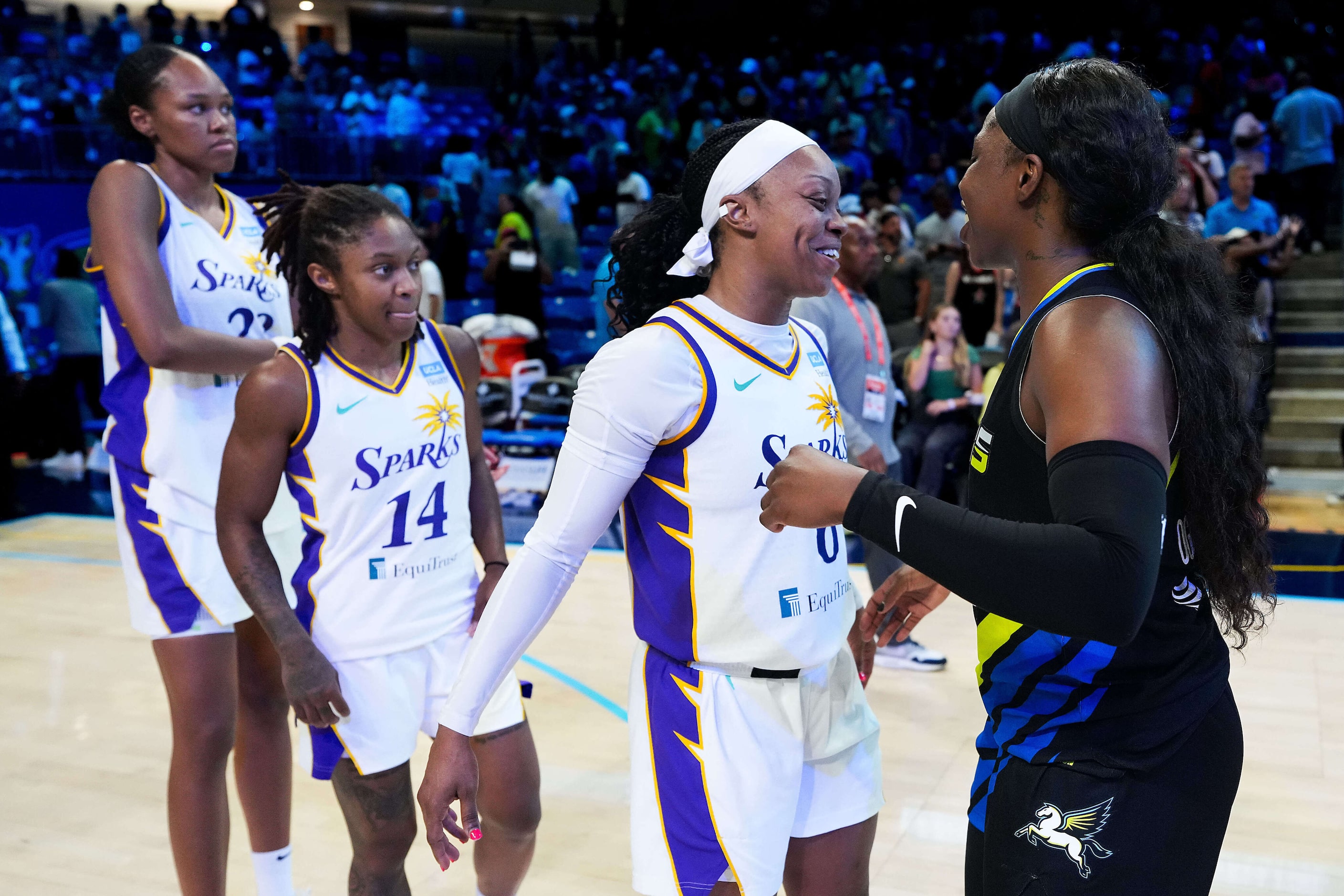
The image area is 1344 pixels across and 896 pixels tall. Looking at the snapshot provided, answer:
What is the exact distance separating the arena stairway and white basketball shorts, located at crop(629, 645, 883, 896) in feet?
23.9

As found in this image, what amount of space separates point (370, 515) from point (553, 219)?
1000 cm

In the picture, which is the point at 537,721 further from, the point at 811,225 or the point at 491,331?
the point at 491,331

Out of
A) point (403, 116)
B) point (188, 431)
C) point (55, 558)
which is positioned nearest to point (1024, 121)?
point (188, 431)

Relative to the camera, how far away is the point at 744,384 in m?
1.86

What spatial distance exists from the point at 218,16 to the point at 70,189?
342 inches

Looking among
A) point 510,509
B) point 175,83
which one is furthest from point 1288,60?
point 175,83

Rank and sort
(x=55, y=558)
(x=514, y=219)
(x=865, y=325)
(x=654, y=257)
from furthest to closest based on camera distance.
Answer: (x=514, y=219) < (x=55, y=558) < (x=865, y=325) < (x=654, y=257)

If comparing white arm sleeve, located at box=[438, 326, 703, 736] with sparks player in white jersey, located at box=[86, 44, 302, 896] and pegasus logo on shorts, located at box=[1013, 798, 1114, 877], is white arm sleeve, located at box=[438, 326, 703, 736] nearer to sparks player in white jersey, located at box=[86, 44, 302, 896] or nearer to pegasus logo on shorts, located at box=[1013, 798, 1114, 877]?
pegasus logo on shorts, located at box=[1013, 798, 1114, 877]

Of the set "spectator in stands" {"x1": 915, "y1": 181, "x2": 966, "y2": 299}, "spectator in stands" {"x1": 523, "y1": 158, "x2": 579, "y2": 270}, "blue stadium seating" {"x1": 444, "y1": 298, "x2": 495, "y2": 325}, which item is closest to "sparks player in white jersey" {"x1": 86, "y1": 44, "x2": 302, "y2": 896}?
"spectator in stands" {"x1": 915, "y1": 181, "x2": 966, "y2": 299}

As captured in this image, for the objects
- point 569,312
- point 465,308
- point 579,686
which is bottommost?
point 579,686

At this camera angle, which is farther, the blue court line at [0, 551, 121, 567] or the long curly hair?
the blue court line at [0, 551, 121, 567]

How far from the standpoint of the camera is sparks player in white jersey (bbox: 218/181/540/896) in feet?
7.55

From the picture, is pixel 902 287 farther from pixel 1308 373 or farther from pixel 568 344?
pixel 568 344

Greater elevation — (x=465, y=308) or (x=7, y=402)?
(x=465, y=308)
